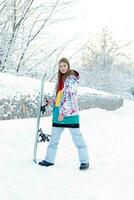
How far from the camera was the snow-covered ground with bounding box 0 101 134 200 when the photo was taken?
5438 mm

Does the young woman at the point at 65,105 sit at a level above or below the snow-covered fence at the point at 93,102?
above

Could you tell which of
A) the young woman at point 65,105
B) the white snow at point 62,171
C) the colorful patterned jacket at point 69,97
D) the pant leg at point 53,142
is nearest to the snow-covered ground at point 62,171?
the white snow at point 62,171

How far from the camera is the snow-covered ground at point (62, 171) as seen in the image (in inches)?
214

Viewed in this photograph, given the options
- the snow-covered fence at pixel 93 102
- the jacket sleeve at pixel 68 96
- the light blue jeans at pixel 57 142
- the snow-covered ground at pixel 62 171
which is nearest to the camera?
the snow-covered ground at pixel 62 171

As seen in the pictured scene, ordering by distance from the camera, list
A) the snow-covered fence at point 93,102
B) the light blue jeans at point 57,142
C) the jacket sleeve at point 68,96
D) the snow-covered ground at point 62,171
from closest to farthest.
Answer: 1. the snow-covered ground at point 62,171
2. the jacket sleeve at point 68,96
3. the light blue jeans at point 57,142
4. the snow-covered fence at point 93,102

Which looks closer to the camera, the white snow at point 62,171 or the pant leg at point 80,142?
the white snow at point 62,171

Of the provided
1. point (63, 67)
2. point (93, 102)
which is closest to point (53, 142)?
point (63, 67)

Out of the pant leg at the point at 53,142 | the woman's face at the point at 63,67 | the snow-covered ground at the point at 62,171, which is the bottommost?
the snow-covered ground at the point at 62,171

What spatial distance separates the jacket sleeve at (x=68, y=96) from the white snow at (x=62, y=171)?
2.73 ft

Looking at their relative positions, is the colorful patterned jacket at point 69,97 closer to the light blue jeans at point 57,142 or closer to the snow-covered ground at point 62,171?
the light blue jeans at point 57,142

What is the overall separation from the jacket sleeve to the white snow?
2.73 ft

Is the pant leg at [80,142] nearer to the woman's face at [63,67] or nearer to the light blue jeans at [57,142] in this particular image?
the light blue jeans at [57,142]

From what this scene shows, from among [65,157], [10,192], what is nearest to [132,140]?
[65,157]

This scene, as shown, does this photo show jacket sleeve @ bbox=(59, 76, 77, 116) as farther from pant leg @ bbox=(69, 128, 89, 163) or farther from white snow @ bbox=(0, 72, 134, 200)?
white snow @ bbox=(0, 72, 134, 200)
